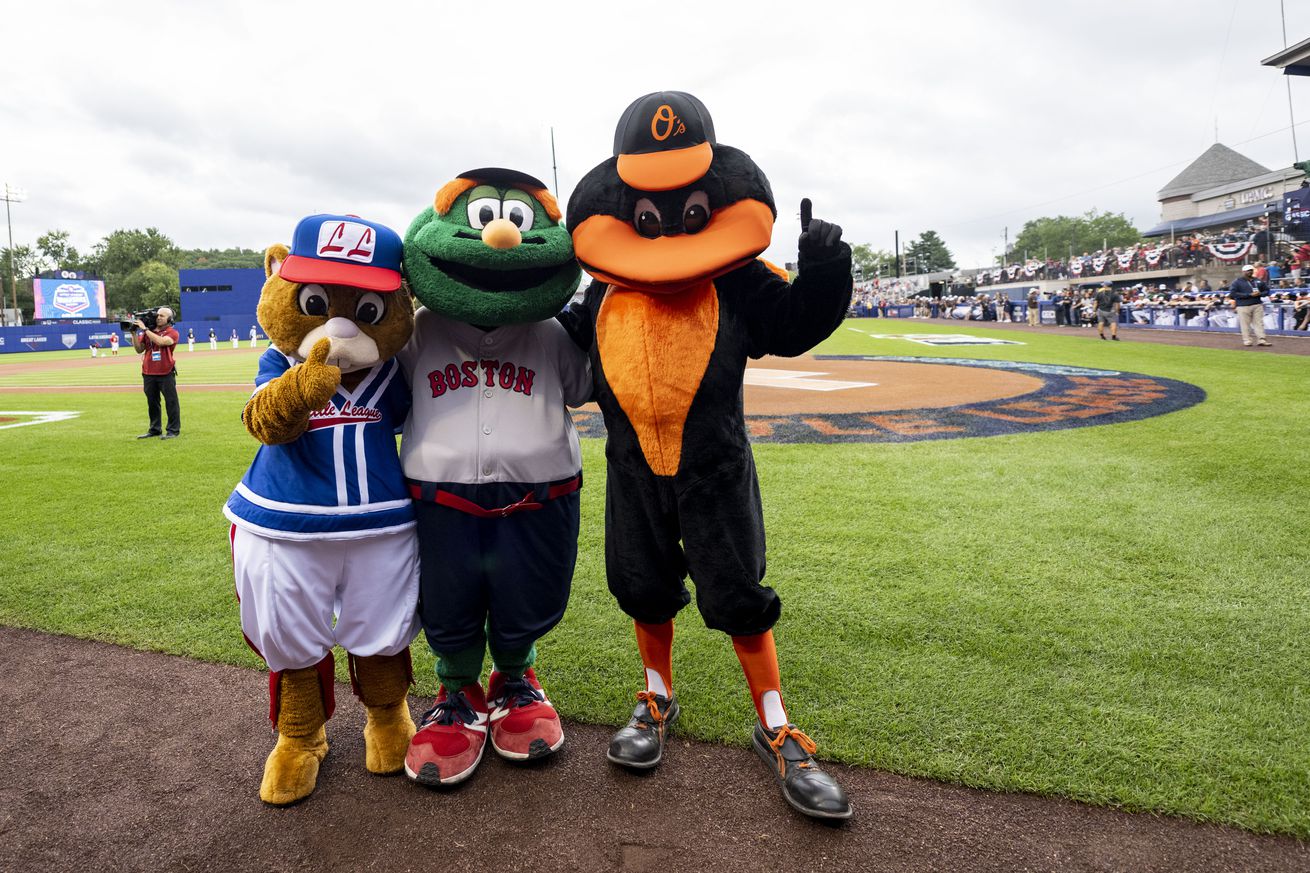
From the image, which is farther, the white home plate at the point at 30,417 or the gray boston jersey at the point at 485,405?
the white home plate at the point at 30,417

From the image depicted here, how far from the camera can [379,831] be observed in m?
2.24

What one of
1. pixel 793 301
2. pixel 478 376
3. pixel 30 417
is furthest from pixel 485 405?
pixel 30 417

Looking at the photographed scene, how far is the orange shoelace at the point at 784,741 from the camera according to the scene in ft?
7.81

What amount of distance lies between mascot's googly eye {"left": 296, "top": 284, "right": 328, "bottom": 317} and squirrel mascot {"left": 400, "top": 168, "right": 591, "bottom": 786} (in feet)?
0.90

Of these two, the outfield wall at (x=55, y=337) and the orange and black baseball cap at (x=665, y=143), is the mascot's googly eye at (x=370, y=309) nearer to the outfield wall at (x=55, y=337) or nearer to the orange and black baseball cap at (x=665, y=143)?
the orange and black baseball cap at (x=665, y=143)

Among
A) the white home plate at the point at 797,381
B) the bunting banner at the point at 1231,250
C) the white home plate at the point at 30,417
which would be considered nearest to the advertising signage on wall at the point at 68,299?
the white home plate at the point at 30,417

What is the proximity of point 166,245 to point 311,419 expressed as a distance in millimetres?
98211

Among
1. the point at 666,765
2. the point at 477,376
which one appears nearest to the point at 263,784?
the point at 666,765

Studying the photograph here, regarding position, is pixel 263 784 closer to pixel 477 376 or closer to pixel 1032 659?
pixel 477 376

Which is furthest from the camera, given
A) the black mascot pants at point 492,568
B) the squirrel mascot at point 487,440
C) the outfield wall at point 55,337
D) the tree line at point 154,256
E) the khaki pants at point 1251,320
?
the tree line at point 154,256

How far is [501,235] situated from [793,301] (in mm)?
903

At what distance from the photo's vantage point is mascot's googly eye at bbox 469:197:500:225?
2.34 m

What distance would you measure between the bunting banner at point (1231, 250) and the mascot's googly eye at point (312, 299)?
123 feet

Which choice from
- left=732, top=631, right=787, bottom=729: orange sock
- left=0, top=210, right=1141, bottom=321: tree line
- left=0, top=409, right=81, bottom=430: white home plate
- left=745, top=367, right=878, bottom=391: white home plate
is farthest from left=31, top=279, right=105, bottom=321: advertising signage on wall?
left=732, top=631, right=787, bottom=729: orange sock
